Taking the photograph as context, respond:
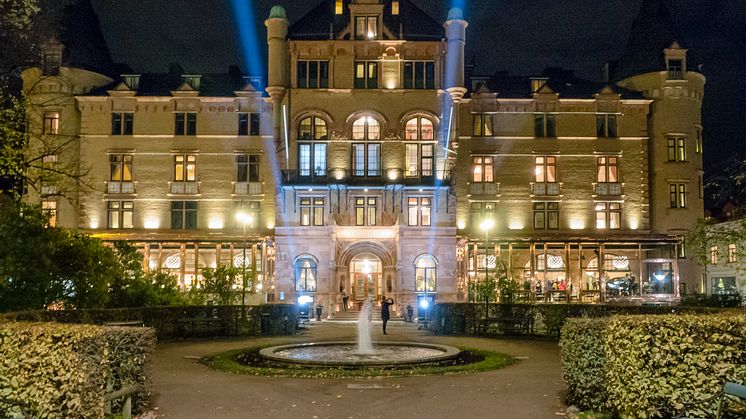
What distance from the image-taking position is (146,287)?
31.1m

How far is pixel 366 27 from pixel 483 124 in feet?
34.8

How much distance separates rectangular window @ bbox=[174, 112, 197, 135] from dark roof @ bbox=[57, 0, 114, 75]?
6736 mm

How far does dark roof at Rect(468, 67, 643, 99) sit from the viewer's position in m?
53.4

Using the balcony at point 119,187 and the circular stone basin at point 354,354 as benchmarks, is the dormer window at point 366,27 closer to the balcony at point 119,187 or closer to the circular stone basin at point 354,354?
the balcony at point 119,187

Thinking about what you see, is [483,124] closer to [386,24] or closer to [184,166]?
[386,24]

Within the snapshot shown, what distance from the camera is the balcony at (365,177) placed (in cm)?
5006

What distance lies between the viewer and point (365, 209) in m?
51.0

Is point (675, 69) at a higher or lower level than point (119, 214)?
higher

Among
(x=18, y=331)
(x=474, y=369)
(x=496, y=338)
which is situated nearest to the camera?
(x=18, y=331)

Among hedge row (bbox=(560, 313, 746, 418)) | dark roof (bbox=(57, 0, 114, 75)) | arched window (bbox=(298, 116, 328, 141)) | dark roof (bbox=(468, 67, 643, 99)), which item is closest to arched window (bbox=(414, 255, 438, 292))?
arched window (bbox=(298, 116, 328, 141))

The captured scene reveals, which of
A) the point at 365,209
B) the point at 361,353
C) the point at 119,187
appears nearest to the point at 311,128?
the point at 365,209

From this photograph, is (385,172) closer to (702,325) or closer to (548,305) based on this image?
(548,305)

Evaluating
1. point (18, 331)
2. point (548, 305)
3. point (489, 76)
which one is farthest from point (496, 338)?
point (489, 76)

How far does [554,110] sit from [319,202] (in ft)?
58.4
